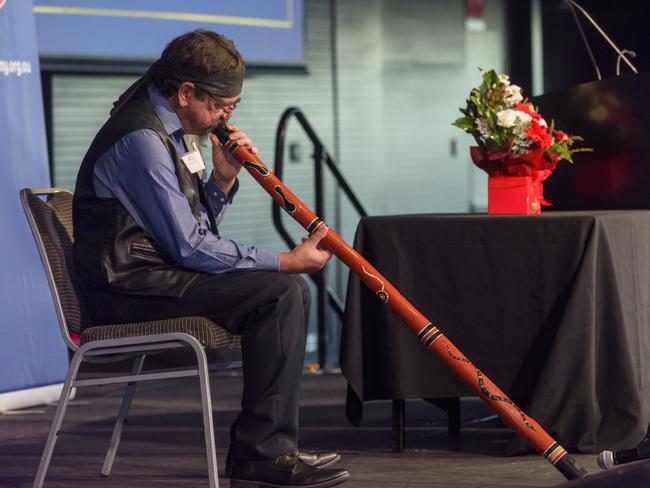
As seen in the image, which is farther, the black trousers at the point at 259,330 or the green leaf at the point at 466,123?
the green leaf at the point at 466,123

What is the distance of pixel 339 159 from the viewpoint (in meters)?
8.12

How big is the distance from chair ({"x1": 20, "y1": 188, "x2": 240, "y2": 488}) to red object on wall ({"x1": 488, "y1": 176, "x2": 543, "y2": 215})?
1.04 metres

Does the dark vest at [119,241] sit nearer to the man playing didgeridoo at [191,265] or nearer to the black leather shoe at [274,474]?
the man playing didgeridoo at [191,265]

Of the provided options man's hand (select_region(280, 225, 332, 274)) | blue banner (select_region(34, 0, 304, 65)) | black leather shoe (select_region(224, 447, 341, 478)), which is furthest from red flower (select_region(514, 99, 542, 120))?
blue banner (select_region(34, 0, 304, 65))

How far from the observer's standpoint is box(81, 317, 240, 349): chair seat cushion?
279cm

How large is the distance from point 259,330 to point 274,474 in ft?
1.14

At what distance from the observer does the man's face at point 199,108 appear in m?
2.97

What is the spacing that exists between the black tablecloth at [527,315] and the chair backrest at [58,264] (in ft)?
2.87

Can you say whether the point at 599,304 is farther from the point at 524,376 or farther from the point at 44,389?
the point at 44,389

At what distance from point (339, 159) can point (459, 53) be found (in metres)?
1.54

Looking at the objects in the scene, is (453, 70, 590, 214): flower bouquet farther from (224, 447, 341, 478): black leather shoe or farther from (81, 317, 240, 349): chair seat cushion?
(81, 317, 240, 349): chair seat cushion

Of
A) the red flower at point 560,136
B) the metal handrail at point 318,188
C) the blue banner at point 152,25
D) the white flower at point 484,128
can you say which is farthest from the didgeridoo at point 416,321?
the blue banner at point 152,25

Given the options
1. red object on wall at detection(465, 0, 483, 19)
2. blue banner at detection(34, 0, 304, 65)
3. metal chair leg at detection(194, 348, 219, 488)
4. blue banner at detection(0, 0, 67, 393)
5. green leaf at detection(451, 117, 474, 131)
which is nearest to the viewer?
metal chair leg at detection(194, 348, 219, 488)

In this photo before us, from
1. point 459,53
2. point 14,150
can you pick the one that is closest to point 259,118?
point 459,53
